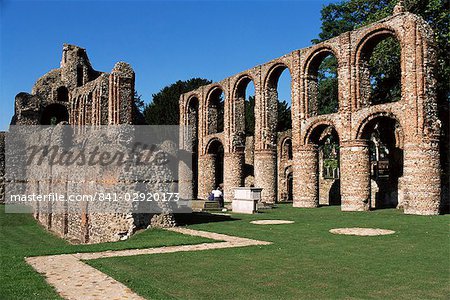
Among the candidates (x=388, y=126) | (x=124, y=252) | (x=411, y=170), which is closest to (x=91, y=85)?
(x=388, y=126)

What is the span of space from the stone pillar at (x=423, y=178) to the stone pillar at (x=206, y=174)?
1703 cm

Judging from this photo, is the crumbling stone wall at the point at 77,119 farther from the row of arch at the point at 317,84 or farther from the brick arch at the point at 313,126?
the brick arch at the point at 313,126

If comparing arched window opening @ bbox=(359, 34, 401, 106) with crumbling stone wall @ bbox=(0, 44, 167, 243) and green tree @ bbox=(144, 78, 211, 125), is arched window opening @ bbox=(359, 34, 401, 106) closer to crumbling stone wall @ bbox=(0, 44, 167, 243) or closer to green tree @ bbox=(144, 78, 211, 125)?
crumbling stone wall @ bbox=(0, 44, 167, 243)

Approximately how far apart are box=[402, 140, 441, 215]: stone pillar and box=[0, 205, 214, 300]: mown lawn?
11.8 m

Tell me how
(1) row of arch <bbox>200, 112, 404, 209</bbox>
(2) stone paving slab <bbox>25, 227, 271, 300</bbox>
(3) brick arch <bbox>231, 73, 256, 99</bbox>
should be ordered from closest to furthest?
(2) stone paving slab <bbox>25, 227, 271, 300</bbox> < (1) row of arch <bbox>200, 112, 404, 209</bbox> < (3) brick arch <bbox>231, 73, 256, 99</bbox>

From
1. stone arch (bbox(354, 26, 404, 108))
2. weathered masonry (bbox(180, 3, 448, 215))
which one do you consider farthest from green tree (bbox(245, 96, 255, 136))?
stone arch (bbox(354, 26, 404, 108))

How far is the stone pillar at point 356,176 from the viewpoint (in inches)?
900

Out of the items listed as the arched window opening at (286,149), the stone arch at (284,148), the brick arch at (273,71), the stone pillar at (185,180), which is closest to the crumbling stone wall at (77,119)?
the stone pillar at (185,180)

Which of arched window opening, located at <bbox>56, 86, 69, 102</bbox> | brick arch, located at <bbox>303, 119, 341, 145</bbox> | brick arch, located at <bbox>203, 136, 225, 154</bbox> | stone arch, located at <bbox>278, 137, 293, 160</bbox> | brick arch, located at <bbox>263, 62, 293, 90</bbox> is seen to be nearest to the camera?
brick arch, located at <bbox>303, 119, 341, 145</bbox>

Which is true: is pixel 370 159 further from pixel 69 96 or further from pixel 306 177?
pixel 69 96

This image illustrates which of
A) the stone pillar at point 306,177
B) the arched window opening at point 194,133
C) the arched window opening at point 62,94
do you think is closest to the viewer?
the stone pillar at point 306,177

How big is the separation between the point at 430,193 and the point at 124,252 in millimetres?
14364

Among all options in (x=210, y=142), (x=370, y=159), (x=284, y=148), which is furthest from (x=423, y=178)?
(x=284, y=148)

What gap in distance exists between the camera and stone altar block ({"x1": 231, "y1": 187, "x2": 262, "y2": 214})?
2080 cm
